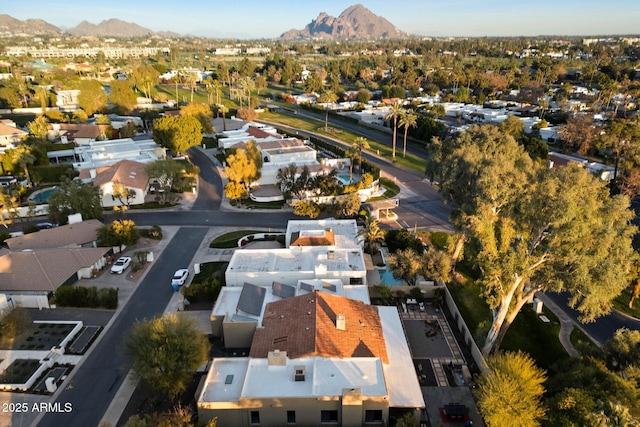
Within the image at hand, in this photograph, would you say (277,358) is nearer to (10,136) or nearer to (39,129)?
(39,129)

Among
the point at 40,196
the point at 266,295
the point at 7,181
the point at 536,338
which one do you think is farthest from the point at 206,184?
the point at 536,338

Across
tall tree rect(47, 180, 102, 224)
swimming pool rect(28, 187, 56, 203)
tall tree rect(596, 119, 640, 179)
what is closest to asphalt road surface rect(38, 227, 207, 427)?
tall tree rect(47, 180, 102, 224)

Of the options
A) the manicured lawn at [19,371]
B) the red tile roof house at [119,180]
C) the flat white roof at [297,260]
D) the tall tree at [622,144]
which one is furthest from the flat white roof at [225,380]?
the tall tree at [622,144]

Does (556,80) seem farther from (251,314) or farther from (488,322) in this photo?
(251,314)

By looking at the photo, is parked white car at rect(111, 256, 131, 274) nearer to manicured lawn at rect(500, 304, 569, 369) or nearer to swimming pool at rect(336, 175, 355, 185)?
swimming pool at rect(336, 175, 355, 185)

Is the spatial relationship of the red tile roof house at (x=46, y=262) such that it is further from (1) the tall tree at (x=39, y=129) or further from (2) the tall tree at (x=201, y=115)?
(1) the tall tree at (x=39, y=129)

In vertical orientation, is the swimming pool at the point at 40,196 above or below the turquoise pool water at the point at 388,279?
above

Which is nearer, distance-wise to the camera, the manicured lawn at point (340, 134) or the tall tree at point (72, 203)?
the tall tree at point (72, 203)
